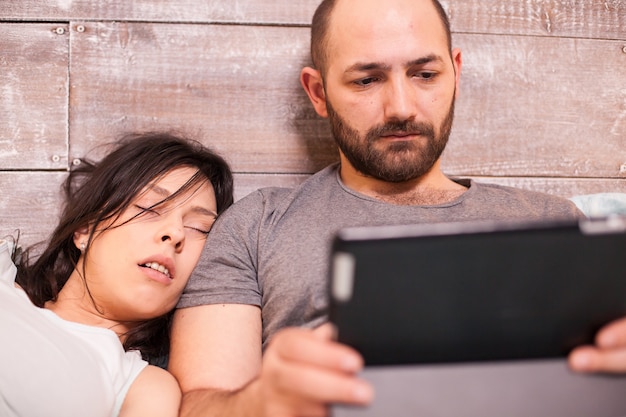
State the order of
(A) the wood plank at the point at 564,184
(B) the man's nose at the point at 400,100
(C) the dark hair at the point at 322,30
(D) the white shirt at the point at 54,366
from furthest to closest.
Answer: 1. (A) the wood plank at the point at 564,184
2. (C) the dark hair at the point at 322,30
3. (B) the man's nose at the point at 400,100
4. (D) the white shirt at the point at 54,366

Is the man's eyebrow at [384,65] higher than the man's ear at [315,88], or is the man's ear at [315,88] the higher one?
the man's eyebrow at [384,65]

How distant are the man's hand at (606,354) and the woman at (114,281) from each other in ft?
2.23

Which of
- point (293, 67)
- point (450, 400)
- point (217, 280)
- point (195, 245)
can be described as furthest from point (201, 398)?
point (293, 67)

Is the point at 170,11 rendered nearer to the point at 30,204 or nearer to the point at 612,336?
the point at 30,204

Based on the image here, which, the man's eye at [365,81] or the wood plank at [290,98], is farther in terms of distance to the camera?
the wood plank at [290,98]

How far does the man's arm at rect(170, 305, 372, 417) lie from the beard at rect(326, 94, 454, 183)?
15.8 inches

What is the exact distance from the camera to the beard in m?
1.20

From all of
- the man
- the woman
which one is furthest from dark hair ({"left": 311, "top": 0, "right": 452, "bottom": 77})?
the woman

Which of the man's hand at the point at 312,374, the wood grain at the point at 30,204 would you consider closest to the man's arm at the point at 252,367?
the man's hand at the point at 312,374

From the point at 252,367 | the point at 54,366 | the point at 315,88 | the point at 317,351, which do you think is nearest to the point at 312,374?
the point at 317,351

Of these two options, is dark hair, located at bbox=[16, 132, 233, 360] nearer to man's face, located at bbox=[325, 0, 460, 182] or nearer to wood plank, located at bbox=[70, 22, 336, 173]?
wood plank, located at bbox=[70, 22, 336, 173]

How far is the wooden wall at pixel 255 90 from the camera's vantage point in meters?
1.40

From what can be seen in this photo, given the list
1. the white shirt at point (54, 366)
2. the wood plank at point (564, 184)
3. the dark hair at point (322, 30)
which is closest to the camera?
the white shirt at point (54, 366)

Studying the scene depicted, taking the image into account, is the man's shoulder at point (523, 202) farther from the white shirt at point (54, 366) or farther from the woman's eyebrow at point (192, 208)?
the white shirt at point (54, 366)
